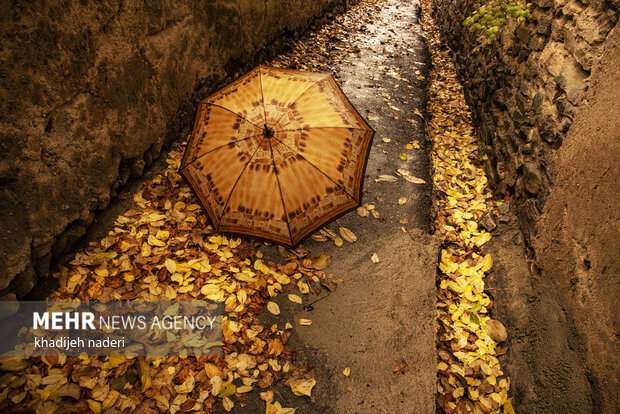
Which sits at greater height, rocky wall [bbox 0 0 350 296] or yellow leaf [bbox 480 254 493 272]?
rocky wall [bbox 0 0 350 296]

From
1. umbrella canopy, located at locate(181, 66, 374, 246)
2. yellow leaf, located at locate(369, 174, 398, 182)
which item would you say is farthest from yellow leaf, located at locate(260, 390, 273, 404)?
yellow leaf, located at locate(369, 174, 398, 182)

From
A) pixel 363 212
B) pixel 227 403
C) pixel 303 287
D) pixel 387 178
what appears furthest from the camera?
pixel 387 178

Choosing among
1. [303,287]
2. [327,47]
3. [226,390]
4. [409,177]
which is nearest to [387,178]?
[409,177]

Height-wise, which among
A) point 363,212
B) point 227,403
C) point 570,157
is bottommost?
point 227,403

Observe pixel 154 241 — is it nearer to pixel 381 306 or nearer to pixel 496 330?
pixel 381 306

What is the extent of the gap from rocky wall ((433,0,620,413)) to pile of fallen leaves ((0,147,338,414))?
1591mm

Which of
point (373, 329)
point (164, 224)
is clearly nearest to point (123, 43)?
point (164, 224)

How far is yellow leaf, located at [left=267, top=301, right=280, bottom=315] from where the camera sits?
2.44m

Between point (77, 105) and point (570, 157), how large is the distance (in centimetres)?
341

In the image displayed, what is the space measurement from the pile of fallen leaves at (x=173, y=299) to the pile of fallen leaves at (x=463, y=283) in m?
0.96

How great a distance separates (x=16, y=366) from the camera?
1.86 metres

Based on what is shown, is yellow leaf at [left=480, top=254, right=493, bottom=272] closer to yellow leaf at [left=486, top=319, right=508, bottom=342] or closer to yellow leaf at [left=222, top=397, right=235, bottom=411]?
yellow leaf at [left=486, top=319, right=508, bottom=342]

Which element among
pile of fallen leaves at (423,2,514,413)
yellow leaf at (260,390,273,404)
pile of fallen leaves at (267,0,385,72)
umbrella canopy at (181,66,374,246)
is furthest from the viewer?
pile of fallen leaves at (267,0,385,72)

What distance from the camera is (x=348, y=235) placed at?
3.00m
